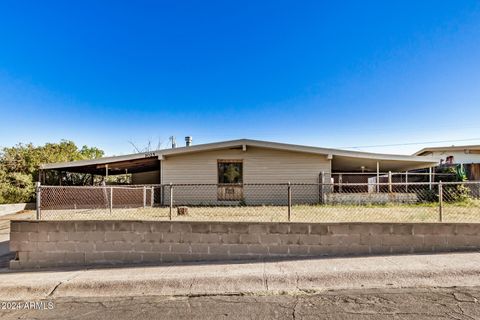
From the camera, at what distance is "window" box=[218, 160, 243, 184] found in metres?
13.0

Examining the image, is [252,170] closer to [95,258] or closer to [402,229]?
[402,229]

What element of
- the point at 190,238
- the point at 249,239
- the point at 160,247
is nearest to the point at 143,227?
the point at 160,247

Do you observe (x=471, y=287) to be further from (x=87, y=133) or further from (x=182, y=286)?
(x=87, y=133)

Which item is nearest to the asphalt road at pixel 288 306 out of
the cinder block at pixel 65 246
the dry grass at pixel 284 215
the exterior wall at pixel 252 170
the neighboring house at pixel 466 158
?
the cinder block at pixel 65 246

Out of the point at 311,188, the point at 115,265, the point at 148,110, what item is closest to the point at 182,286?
the point at 115,265

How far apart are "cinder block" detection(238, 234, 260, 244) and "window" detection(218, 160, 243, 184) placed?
7.66 metres

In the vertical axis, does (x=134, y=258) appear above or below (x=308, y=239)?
below

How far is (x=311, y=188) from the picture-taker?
12953 millimetres

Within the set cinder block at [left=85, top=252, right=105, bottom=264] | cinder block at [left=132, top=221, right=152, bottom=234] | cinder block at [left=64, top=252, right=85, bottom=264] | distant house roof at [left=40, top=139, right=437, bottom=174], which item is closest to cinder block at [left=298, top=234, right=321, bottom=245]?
cinder block at [left=132, top=221, right=152, bottom=234]

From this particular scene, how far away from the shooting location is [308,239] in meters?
5.29

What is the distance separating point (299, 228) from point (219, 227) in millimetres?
1454

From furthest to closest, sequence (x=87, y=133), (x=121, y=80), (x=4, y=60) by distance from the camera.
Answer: (x=87, y=133)
(x=121, y=80)
(x=4, y=60)

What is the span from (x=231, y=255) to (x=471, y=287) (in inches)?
139

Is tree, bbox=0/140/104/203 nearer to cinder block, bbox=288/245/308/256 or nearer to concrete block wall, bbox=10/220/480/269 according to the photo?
concrete block wall, bbox=10/220/480/269
